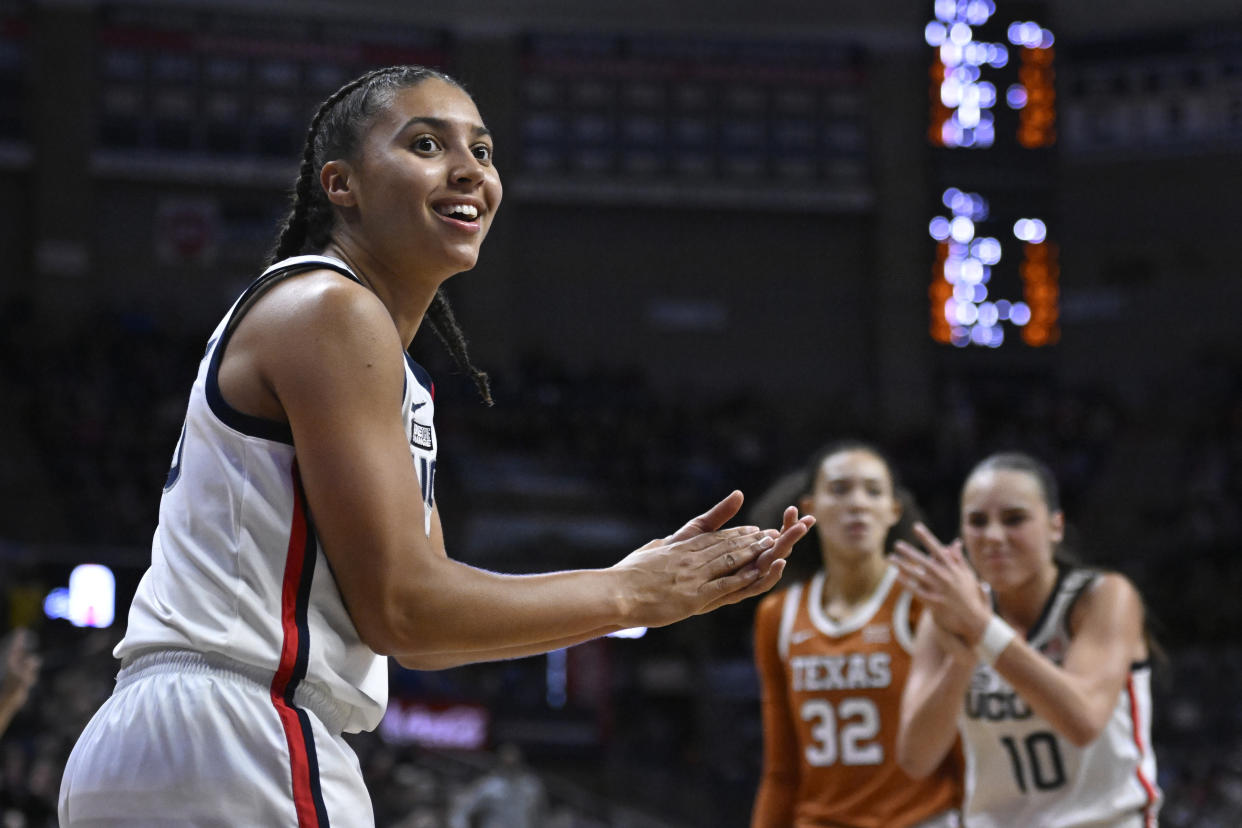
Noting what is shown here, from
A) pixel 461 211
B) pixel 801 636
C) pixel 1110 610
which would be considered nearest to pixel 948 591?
pixel 1110 610

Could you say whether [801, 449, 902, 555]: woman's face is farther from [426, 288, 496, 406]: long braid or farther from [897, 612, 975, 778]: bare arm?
[426, 288, 496, 406]: long braid

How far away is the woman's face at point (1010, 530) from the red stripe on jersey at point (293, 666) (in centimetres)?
263

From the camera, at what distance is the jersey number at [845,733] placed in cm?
430

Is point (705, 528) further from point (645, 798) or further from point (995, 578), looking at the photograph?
point (645, 798)

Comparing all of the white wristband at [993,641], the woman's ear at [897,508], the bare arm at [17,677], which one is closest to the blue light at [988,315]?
the woman's ear at [897,508]

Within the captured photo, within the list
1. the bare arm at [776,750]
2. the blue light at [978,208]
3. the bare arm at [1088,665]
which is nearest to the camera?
the bare arm at [1088,665]

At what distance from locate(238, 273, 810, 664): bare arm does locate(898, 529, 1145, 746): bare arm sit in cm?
172

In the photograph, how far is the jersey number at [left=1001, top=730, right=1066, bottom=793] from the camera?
395 cm

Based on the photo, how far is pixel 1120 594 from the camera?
3.98 m

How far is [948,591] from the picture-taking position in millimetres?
3518

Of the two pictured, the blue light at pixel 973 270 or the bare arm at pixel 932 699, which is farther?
the blue light at pixel 973 270

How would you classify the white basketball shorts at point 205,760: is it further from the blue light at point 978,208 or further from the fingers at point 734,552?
the blue light at point 978,208

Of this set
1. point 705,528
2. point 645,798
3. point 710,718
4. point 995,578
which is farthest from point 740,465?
point 705,528

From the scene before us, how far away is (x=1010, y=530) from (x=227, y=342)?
107 inches
